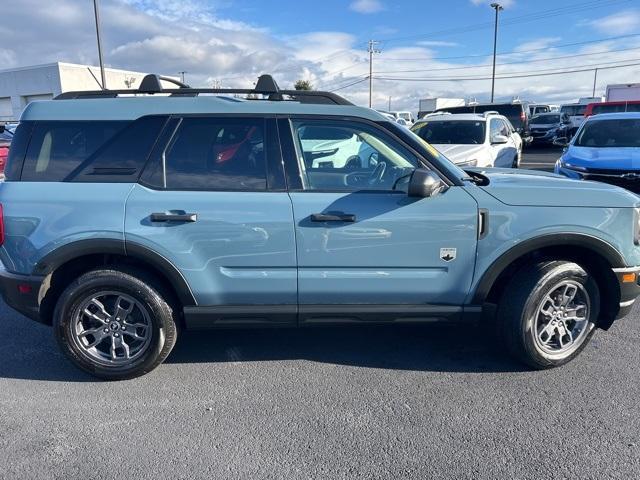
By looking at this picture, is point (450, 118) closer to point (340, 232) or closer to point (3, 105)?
point (340, 232)

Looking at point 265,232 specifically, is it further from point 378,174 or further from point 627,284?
point 627,284

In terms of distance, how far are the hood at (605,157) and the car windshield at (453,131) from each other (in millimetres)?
1860

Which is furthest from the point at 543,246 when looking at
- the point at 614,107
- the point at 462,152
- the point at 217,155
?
the point at 614,107

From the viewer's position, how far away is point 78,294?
3311 millimetres

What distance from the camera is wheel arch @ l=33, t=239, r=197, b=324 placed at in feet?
10.6

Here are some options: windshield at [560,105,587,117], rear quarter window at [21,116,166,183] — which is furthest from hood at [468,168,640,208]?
windshield at [560,105,587,117]

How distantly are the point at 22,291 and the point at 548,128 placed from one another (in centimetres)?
2469

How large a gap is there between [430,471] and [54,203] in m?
2.73

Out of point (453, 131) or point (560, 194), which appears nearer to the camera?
point (560, 194)

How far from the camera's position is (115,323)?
11.3 feet

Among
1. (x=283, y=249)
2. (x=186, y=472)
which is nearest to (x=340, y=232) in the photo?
(x=283, y=249)

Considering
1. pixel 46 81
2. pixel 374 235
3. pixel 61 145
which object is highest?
pixel 46 81

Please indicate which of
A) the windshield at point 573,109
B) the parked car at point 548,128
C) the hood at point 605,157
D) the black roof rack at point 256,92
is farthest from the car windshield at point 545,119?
the black roof rack at point 256,92

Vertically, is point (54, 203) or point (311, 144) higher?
point (311, 144)
